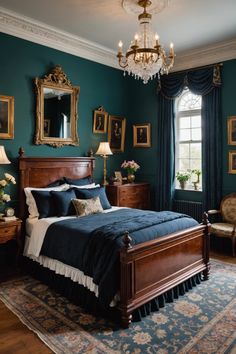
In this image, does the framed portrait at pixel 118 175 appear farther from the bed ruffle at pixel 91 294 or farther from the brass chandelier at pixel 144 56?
the brass chandelier at pixel 144 56

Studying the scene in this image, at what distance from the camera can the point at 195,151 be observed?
19.0 ft

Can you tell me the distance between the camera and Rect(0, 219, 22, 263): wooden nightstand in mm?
3811

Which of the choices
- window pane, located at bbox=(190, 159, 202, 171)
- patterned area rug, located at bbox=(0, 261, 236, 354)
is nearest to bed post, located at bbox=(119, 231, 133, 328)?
patterned area rug, located at bbox=(0, 261, 236, 354)

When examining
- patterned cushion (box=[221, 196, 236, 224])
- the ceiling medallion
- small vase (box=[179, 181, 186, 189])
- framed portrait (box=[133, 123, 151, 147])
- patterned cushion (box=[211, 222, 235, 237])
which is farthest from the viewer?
framed portrait (box=[133, 123, 151, 147])

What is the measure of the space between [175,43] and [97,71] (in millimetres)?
1524

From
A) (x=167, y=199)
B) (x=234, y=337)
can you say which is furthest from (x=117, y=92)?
(x=234, y=337)

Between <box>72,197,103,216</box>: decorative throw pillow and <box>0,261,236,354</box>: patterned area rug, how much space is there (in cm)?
109

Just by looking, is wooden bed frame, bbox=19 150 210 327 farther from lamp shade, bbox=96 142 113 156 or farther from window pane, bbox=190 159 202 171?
window pane, bbox=190 159 202 171

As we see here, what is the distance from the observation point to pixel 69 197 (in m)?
4.23

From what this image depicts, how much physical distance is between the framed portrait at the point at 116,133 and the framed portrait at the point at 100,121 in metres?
0.18

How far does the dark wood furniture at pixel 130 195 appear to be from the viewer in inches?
215

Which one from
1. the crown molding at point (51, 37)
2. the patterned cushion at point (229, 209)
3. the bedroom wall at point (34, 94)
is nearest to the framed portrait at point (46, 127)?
the bedroom wall at point (34, 94)

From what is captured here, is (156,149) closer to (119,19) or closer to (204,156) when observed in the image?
(204,156)

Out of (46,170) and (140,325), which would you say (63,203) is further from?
(140,325)
